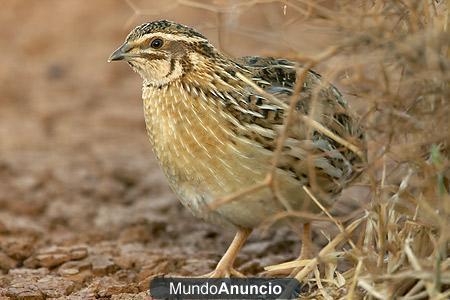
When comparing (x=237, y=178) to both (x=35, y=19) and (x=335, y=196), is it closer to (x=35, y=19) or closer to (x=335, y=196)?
(x=335, y=196)

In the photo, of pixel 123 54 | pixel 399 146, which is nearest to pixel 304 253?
pixel 123 54

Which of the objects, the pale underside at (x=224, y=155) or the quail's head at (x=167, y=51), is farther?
the quail's head at (x=167, y=51)

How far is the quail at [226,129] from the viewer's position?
5.07 metres

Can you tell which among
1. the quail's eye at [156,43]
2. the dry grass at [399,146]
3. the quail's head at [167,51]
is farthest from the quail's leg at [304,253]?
the quail's eye at [156,43]

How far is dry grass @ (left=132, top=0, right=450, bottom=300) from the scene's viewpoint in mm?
4004

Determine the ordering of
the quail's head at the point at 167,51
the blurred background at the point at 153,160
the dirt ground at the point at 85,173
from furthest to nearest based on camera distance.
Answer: the dirt ground at the point at 85,173 < the quail's head at the point at 167,51 < the blurred background at the point at 153,160

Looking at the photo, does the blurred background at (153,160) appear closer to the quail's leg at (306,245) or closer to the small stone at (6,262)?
the small stone at (6,262)

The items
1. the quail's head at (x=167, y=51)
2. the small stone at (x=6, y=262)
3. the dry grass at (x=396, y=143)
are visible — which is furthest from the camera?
the small stone at (x=6, y=262)

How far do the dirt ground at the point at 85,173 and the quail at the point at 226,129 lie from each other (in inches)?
9.2

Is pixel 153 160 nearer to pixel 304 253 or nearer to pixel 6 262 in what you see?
pixel 6 262

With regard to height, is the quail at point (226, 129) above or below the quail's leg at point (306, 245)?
above

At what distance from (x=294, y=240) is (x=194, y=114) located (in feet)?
6.04

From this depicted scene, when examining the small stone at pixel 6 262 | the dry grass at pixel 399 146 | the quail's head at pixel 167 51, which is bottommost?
the dry grass at pixel 399 146

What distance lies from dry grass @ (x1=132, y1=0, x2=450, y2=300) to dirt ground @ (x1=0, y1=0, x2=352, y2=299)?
0.45 meters
